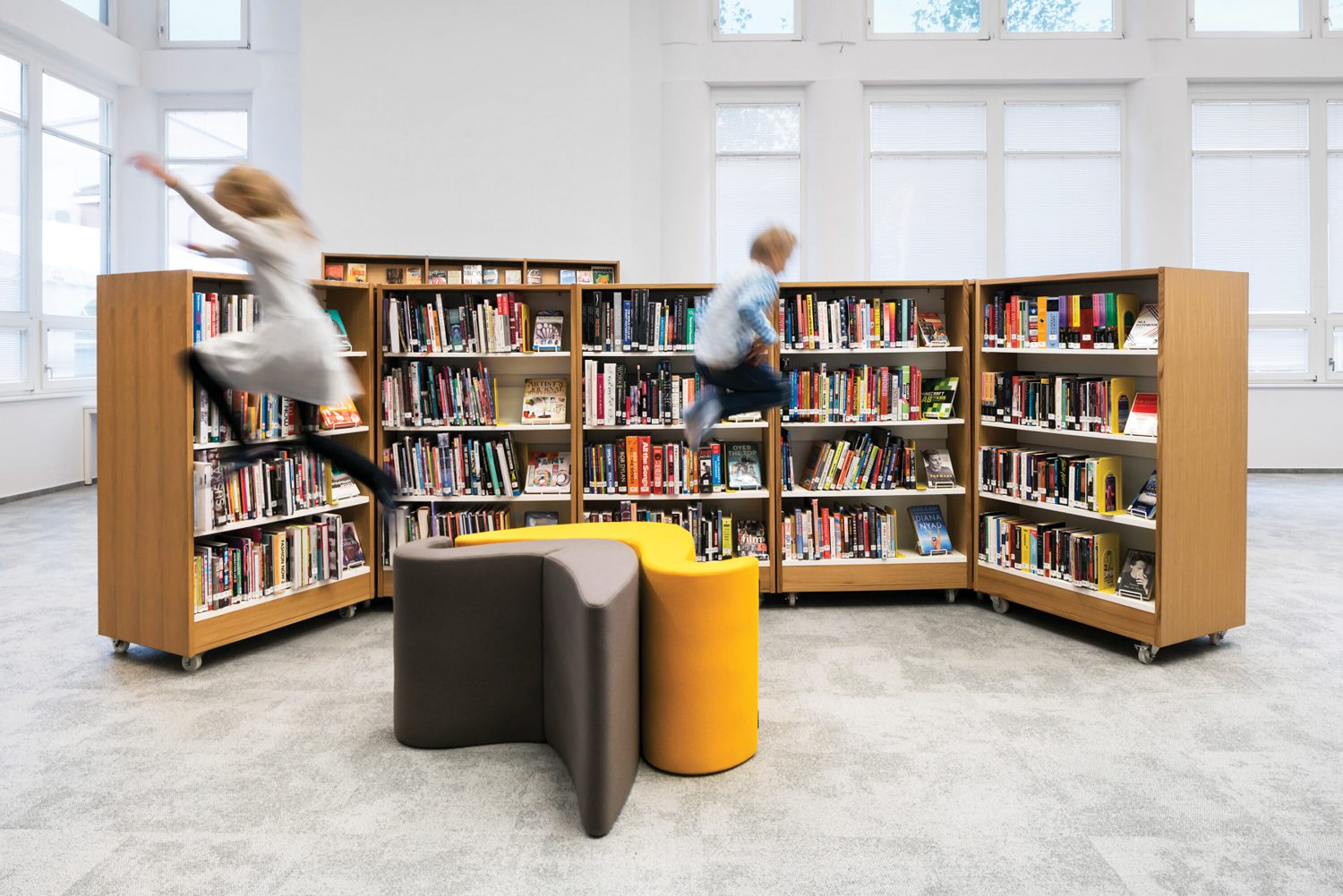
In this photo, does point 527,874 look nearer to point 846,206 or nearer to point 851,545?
point 851,545

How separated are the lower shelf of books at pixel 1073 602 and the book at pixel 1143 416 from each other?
33.3 inches

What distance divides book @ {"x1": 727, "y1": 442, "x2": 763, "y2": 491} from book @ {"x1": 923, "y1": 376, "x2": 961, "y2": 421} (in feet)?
3.60

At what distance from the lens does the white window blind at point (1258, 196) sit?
1047 centimetres

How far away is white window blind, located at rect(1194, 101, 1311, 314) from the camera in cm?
1047

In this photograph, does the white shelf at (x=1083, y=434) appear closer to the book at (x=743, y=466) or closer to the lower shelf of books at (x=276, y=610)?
the book at (x=743, y=466)

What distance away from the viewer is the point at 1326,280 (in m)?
10.5

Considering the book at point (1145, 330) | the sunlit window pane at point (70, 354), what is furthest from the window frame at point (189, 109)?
the book at point (1145, 330)

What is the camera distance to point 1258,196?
34.5ft

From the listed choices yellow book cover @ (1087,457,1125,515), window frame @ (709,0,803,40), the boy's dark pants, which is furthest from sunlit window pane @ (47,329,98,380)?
yellow book cover @ (1087,457,1125,515)

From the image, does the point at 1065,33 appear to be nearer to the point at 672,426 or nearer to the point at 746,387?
the point at 672,426

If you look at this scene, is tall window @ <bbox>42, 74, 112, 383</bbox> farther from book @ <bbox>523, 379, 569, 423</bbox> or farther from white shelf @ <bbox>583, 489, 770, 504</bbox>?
white shelf @ <bbox>583, 489, 770, 504</bbox>

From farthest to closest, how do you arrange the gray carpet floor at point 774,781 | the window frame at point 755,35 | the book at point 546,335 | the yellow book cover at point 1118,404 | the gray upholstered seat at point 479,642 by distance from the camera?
1. the window frame at point 755,35
2. the book at point 546,335
3. the yellow book cover at point 1118,404
4. the gray upholstered seat at point 479,642
5. the gray carpet floor at point 774,781

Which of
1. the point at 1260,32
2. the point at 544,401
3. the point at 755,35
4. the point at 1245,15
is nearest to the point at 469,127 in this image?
the point at 755,35

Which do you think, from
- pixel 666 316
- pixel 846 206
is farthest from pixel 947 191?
pixel 666 316
